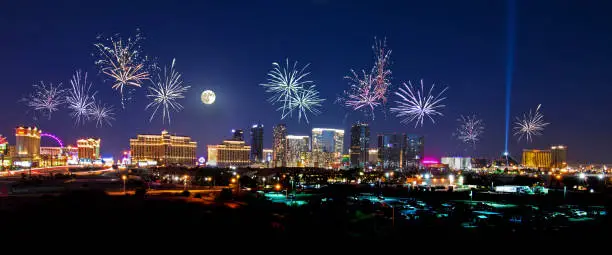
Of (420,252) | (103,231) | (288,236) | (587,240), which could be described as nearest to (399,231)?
(420,252)

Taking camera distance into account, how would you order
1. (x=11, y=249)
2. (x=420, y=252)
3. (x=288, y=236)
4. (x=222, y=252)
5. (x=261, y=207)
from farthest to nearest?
1. (x=261, y=207)
2. (x=288, y=236)
3. (x=420, y=252)
4. (x=222, y=252)
5. (x=11, y=249)

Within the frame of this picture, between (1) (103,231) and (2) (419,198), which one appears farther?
(2) (419,198)

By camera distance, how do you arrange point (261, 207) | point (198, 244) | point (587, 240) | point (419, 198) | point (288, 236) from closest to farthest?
point (198, 244) < point (288, 236) < point (587, 240) < point (261, 207) < point (419, 198)

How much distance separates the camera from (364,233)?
32.7 m

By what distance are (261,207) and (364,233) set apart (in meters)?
14.7

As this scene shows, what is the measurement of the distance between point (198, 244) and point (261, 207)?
778 inches

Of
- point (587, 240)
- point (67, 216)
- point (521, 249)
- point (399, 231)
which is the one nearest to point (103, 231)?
point (67, 216)

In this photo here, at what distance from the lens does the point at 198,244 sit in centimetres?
2545

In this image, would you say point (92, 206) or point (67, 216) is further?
point (92, 206)

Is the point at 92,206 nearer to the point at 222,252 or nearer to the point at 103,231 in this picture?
the point at 103,231

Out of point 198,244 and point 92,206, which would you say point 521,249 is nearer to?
point 198,244

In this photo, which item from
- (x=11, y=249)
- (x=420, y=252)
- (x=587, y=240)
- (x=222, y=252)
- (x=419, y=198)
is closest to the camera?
(x=11, y=249)

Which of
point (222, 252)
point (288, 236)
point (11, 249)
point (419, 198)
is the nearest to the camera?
point (11, 249)

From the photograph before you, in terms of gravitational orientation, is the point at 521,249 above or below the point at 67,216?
below
